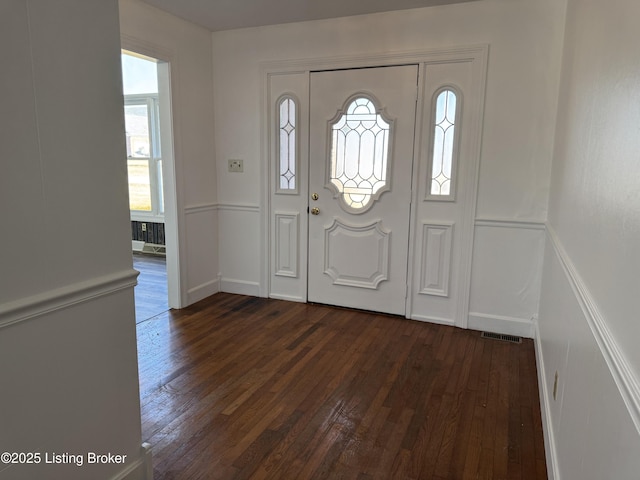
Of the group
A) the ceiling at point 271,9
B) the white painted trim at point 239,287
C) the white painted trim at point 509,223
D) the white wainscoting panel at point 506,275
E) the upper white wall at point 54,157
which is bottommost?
the white painted trim at point 239,287

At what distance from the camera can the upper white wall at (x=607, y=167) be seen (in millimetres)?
1009

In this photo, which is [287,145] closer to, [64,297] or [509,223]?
[509,223]

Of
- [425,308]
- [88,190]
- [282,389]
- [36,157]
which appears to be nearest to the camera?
[36,157]

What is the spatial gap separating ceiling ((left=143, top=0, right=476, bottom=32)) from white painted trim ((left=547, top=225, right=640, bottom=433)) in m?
2.42

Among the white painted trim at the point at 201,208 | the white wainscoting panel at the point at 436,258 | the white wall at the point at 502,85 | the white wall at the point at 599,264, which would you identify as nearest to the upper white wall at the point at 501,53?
the white wall at the point at 502,85

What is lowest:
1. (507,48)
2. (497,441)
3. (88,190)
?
(497,441)

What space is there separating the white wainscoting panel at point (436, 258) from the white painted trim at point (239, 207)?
62.2 inches

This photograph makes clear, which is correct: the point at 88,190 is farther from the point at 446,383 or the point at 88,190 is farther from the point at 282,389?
the point at 446,383

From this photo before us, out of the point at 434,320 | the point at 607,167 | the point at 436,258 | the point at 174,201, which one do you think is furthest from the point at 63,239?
the point at 434,320

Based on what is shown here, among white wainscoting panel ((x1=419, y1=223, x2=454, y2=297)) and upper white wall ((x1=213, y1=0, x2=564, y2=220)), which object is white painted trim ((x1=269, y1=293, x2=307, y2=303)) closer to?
white wainscoting panel ((x1=419, y1=223, x2=454, y2=297))

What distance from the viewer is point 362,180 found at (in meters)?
3.66

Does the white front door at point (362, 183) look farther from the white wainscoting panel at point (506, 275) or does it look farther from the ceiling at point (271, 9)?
the white wainscoting panel at point (506, 275)

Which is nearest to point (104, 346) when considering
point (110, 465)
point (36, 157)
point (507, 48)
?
point (110, 465)

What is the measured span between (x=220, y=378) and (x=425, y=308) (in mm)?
1813
